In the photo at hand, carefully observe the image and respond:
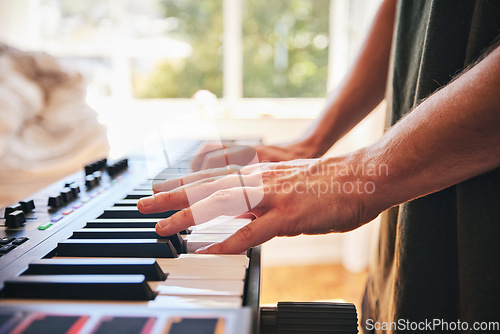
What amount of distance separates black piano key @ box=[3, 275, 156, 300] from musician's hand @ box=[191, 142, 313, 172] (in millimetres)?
400

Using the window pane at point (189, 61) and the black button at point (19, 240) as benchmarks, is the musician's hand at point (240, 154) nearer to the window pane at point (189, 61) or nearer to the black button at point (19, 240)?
the black button at point (19, 240)

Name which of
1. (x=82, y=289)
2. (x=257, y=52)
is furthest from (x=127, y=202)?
(x=257, y=52)

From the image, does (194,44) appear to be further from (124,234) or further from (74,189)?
(124,234)

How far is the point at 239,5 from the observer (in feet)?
9.37

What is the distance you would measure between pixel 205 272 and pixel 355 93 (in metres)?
0.63

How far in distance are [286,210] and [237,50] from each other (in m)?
2.56

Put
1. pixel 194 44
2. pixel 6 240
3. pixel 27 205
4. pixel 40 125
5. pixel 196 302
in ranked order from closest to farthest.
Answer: pixel 196 302 < pixel 6 240 < pixel 27 205 < pixel 40 125 < pixel 194 44

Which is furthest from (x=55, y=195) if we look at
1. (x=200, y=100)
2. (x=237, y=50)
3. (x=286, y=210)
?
(x=237, y=50)

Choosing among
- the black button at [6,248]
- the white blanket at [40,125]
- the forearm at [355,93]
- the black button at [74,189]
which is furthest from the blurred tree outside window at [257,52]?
the black button at [6,248]

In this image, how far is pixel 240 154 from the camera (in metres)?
0.84

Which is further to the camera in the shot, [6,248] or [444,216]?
[444,216]

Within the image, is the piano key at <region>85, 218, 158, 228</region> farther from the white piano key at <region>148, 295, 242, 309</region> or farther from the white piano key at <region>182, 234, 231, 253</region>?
the white piano key at <region>148, 295, 242, 309</region>

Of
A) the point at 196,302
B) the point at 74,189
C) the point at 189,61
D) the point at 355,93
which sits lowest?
the point at 196,302

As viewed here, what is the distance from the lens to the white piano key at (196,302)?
1.33 ft
